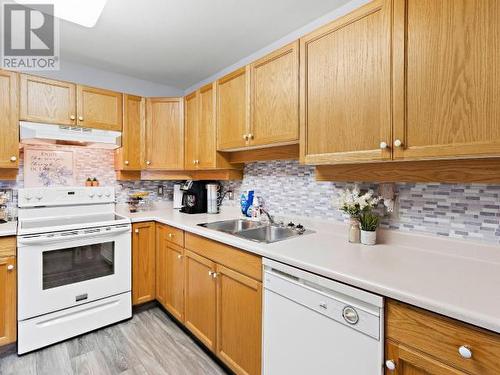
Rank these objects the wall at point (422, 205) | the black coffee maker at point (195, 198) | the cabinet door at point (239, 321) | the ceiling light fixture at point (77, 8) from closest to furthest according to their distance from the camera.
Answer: the wall at point (422, 205) → the cabinet door at point (239, 321) → the ceiling light fixture at point (77, 8) → the black coffee maker at point (195, 198)

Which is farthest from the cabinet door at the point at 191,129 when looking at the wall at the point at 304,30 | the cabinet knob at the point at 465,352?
the cabinet knob at the point at 465,352

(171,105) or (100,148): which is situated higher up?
(171,105)

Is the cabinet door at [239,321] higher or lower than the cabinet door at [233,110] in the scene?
lower

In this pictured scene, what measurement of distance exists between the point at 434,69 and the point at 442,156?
354 mm

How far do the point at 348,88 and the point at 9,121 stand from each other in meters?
2.49

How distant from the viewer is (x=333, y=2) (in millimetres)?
1764

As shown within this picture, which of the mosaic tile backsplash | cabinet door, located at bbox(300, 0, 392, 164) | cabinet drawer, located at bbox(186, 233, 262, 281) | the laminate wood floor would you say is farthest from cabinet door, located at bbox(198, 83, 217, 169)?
the laminate wood floor

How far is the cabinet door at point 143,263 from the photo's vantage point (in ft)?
7.73

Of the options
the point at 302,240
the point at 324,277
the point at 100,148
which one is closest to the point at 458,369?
the point at 324,277

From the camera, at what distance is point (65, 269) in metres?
2.02

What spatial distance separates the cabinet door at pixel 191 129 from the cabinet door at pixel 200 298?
0.98m

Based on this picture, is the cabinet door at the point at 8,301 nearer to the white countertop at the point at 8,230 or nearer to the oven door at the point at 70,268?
the oven door at the point at 70,268

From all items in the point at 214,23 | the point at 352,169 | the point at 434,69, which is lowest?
the point at 352,169

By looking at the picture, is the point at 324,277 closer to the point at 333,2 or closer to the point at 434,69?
the point at 434,69
